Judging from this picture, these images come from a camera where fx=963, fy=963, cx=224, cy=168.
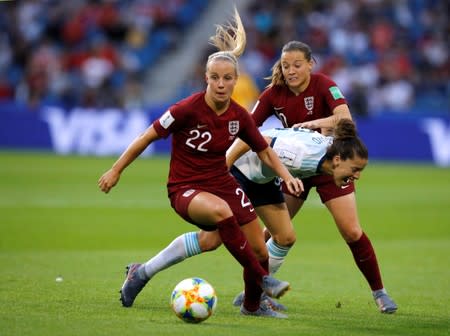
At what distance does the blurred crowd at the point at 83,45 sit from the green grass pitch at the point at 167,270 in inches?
231

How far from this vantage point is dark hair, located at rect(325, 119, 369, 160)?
7473 mm

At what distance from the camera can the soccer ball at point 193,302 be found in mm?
6852

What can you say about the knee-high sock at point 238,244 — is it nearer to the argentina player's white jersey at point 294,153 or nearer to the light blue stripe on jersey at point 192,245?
the light blue stripe on jersey at point 192,245

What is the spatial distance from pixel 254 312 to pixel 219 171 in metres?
1.15

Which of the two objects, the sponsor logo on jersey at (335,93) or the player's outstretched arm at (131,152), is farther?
the sponsor logo on jersey at (335,93)

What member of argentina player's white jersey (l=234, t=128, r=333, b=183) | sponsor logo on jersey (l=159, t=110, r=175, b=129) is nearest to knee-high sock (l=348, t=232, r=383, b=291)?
argentina player's white jersey (l=234, t=128, r=333, b=183)

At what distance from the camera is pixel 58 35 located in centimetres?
2822

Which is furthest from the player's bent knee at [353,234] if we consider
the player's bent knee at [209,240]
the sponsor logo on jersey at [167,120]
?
the sponsor logo on jersey at [167,120]

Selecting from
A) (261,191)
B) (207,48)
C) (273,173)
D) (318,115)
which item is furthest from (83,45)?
(273,173)

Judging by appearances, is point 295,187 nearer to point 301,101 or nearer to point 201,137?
point 201,137

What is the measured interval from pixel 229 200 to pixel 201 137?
1.71 feet

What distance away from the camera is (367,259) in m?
7.93

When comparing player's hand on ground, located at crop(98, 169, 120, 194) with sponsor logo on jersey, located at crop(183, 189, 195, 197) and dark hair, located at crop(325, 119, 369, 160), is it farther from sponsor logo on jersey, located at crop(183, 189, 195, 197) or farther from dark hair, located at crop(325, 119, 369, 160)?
dark hair, located at crop(325, 119, 369, 160)

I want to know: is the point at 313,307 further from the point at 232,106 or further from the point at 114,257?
the point at 114,257
